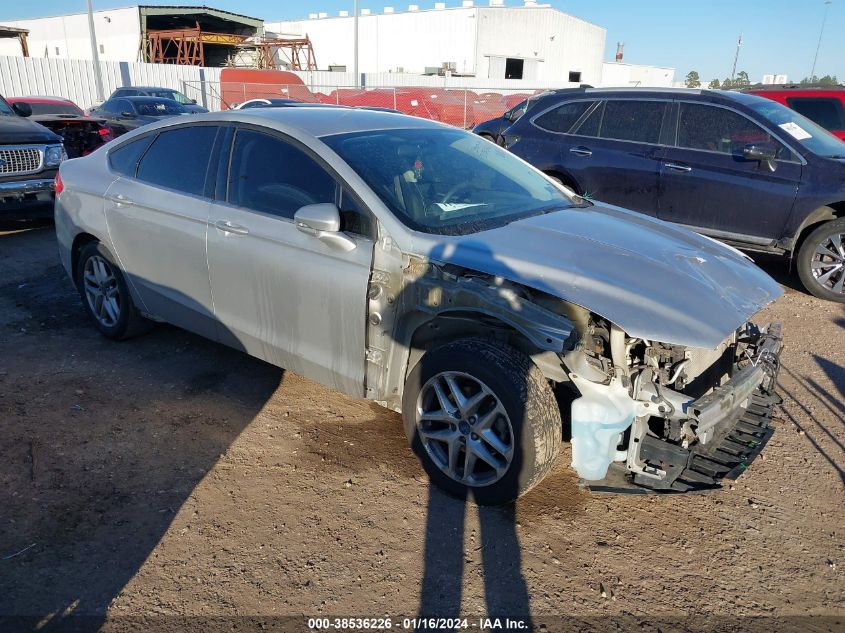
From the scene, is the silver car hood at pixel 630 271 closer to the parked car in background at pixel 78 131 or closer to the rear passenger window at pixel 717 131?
the rear passenger window at pixel 717 131

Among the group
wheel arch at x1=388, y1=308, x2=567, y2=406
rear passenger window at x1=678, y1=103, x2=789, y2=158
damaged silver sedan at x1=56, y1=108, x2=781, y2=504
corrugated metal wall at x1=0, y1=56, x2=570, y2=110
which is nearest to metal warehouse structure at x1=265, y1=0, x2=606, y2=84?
corrugated metal wall at x1=0, y1=56, x2=570, y2=110

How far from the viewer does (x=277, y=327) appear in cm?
376

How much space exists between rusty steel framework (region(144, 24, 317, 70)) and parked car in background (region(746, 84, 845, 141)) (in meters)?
34.5

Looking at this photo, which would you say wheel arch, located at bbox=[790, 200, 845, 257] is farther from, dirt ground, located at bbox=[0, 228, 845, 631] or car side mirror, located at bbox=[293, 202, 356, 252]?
car side mirror, located at bbox=[293, 202, 356, 252]

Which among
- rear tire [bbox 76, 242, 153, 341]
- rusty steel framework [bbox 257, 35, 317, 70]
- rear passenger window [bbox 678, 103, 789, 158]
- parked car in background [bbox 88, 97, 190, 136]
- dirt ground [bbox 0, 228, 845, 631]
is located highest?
rusty steel framework [bbox 257, 35, 317, 70]

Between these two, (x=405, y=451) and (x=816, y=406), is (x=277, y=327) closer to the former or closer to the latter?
(x=405, y=451)

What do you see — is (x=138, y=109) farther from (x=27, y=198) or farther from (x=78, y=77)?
(x=78, y=77)

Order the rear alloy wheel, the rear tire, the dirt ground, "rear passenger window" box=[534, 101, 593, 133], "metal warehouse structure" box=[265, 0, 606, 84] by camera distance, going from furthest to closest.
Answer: "metal warehouse structure" box=[265, 0, 606, 84]
"rear passenger window" box=[534, 101, 593, 133]
the rear alloy wheel
the rear tire
the dirt ground

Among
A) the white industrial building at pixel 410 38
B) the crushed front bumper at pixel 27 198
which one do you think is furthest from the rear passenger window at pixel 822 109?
the white industrial building at pixel 410 38

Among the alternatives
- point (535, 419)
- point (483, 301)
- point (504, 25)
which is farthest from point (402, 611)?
point (504, 25)

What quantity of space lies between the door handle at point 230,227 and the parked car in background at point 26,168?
224 inches

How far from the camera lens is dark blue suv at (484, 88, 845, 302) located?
6.32 metres

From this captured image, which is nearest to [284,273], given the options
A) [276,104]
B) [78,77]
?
[276,104]

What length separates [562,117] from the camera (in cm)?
780
